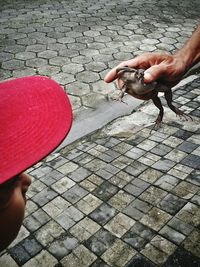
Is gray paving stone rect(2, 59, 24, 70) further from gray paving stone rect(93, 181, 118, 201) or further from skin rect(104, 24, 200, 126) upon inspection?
skin rect(104, 24, 200, 126)

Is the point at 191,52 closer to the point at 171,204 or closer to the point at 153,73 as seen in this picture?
the point at 153,73

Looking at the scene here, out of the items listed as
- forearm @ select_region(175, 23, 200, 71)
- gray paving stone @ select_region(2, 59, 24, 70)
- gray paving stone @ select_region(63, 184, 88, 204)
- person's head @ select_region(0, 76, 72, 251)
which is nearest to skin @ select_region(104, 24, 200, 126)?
forearm @ select_region(175, 23, 200, 71)

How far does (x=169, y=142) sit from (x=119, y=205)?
1.22 metres

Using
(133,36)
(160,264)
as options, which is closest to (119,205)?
A: (160,264)

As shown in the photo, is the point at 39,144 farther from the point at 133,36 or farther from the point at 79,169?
the point at 133,36

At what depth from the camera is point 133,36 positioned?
741 centimetres

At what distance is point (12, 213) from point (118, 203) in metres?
1.65

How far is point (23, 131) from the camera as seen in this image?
1.20 meters

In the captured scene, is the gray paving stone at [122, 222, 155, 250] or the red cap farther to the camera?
the gray paving stone at [122, 222, 155, 250]

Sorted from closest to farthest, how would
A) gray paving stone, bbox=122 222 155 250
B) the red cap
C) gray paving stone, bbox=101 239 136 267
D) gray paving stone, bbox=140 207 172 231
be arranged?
the red cap → gray paving stone, bbox=101 239 136 267 → gray paving stone, bbox=122 222 155 250 → gray paving stone, bbox=140 207 172 231

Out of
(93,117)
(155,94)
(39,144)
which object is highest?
(39,144)

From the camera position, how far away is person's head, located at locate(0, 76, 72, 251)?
3.67 feet

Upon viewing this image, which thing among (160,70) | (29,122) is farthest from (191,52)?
(29,122)

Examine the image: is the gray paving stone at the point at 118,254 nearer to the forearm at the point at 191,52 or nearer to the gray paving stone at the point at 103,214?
the gray paving stone at the point at 103,214
